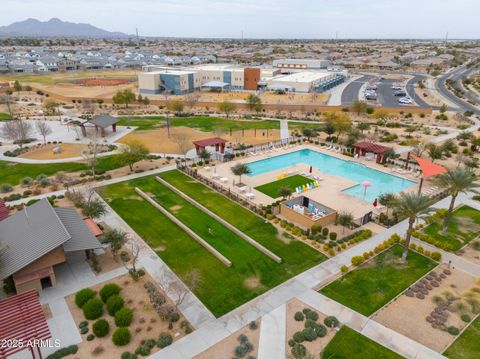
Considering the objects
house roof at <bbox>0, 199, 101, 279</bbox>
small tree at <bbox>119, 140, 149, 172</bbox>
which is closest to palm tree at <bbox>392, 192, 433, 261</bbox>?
house roof at <bbox>0, 199, 101, 279</bbox>

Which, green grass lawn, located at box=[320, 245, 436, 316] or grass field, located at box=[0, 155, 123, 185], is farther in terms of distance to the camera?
grass field, located at box=[0, 155, 123, 185]

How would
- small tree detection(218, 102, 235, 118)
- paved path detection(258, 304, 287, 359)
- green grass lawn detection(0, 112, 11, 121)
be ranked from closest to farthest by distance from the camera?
paved path detection(258, 304, 287, 359) → green grass lawn detection(0, 112, 11, 121) → small tree detection(218, 102, 235, 118)

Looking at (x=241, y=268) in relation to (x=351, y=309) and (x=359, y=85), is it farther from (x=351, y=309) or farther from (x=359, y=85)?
(x=359, y=85)

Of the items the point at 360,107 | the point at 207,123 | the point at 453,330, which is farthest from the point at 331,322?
the point at 360,107

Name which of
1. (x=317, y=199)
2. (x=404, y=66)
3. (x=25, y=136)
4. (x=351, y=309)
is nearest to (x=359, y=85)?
(x=404, y=66)

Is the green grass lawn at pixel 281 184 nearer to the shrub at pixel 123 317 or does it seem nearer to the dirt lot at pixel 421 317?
the dirt lot at pixel 421 317

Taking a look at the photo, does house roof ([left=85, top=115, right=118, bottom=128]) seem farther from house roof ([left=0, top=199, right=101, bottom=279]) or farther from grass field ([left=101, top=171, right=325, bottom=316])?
house roof ([left=0, top=199, right=101, bottom=279])

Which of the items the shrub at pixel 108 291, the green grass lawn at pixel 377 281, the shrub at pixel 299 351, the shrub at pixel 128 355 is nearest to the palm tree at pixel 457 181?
the green grass lawn at pixel 377 281

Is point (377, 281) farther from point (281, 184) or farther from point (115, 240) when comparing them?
point (115, 240)
